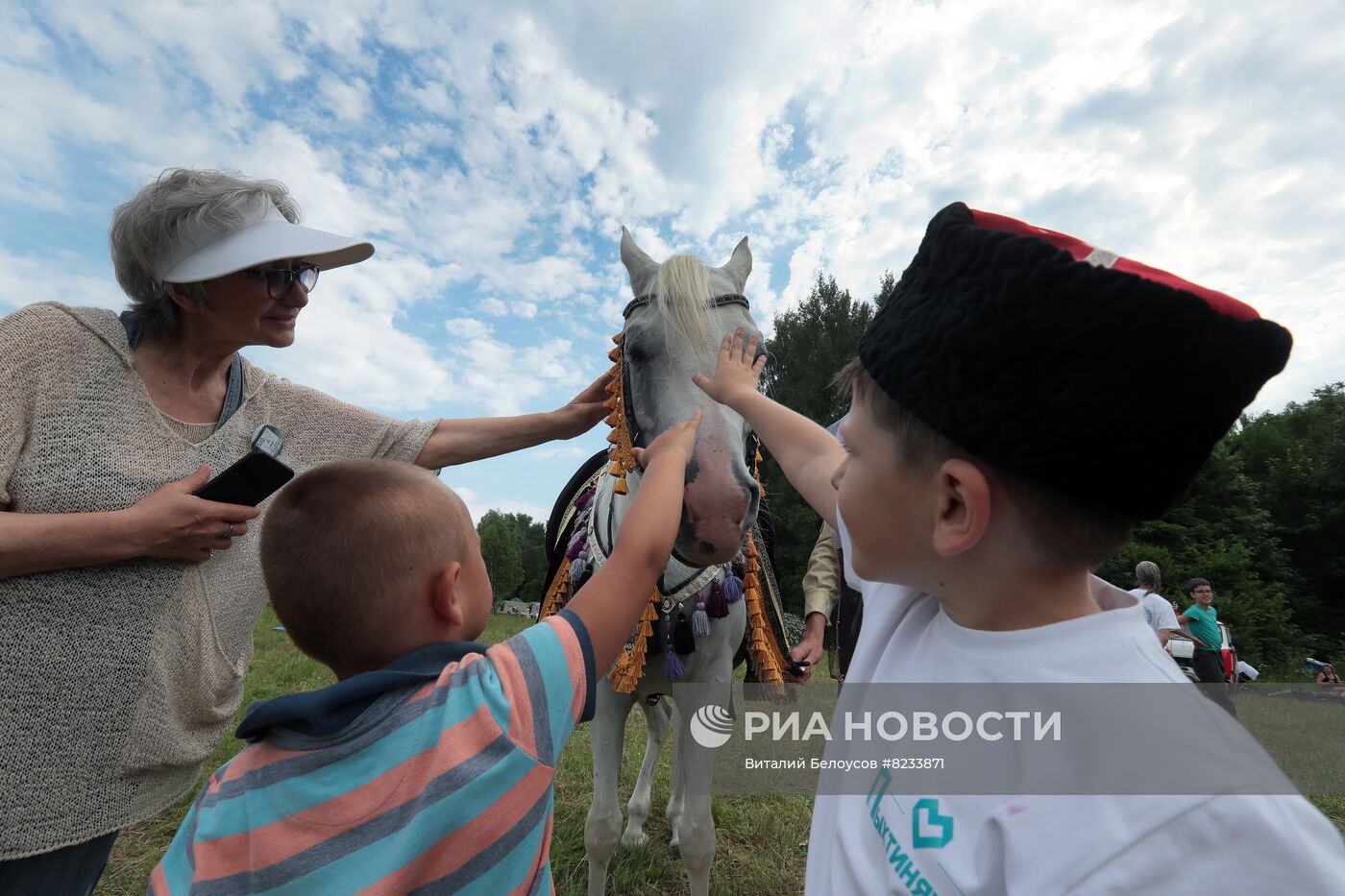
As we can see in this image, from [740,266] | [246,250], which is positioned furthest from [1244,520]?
[246,250]

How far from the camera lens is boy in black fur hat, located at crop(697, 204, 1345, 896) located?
0.61 metres

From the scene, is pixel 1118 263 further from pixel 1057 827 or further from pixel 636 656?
pixel 636 656

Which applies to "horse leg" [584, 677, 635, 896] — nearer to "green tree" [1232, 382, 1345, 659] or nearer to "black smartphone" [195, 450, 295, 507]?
"black smartphone" [195, 450, 295, 507]

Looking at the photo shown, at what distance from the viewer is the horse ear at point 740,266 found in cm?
274

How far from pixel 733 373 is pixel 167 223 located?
1562mm

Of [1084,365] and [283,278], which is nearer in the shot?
[1084,365]

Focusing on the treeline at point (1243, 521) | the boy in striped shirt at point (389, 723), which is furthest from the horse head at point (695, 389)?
the treeline at point (1243, 521)

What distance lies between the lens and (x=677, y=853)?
3.82 metres

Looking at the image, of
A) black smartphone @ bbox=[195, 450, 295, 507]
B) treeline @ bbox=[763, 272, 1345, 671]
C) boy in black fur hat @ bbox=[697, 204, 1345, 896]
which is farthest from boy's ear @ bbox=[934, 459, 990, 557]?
treeline @ bbox=[763, 272, 1345, 671]

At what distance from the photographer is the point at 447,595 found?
3.44ft

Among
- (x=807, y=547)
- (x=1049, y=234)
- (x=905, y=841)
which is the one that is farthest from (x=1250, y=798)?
(x=807, y=547)

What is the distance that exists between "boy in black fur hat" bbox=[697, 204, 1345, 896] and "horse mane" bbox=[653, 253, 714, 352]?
131cm

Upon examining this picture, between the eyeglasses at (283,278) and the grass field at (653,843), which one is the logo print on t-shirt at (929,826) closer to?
the eyeglasses at (283,278)

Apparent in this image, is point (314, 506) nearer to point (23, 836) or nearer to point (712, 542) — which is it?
point (712, 542)
